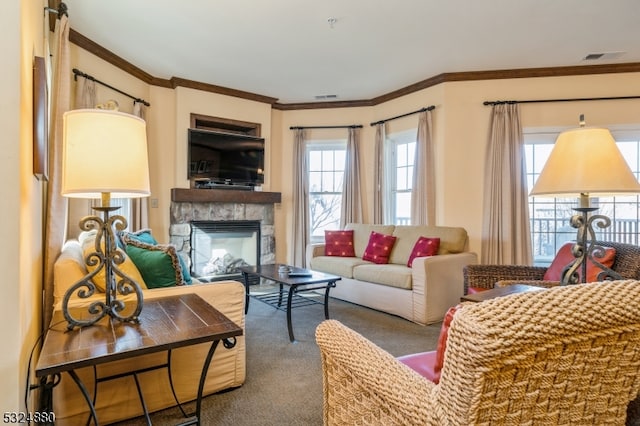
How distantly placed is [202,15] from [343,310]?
10.4ft

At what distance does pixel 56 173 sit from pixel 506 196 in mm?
4252

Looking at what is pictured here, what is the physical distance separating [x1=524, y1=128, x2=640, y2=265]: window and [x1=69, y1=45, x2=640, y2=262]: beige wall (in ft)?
0.71

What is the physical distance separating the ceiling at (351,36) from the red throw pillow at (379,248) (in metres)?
2.04

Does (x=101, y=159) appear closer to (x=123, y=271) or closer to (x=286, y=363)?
(x=123, y=271)

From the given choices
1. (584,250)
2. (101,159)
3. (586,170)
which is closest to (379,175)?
(584,250)

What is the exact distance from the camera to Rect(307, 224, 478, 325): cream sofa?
344cm

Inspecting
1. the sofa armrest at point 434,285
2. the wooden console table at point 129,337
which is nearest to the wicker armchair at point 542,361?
the wooden console table at point 129,337

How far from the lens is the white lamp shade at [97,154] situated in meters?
1.40

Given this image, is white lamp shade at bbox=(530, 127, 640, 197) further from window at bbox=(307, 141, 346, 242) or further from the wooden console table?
window at bbox=(307, 141, 346, 242)

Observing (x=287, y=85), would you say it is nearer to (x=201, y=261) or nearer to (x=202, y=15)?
(x=202, y=15)

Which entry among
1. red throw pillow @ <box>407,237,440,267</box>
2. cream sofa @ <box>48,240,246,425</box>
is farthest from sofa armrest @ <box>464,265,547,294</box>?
cream sofa @ <box>48,240,246,425</box>

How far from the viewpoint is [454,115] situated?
14.3 feet

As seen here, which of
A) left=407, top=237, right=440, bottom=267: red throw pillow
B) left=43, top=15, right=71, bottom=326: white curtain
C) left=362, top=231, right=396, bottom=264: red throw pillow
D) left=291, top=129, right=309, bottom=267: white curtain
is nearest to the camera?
left=43, top=15, right=71, bottom=326: white curtain

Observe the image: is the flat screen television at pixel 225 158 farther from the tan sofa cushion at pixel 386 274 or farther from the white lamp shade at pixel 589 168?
the white lamp shade at pixel 589 168
